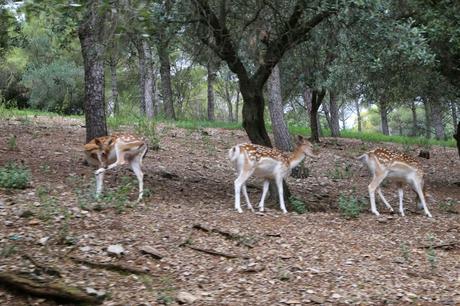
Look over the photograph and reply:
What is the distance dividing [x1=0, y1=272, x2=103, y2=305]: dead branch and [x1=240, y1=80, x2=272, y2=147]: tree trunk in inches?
249

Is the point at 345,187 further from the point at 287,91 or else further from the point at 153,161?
the point at 287,91

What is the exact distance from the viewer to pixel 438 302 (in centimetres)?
732

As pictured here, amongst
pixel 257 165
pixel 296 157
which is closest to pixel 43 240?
pixel 257 165

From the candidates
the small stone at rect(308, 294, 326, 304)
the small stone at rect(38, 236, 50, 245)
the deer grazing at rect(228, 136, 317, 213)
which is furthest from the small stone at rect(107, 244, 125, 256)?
the deer grazing at rect(228, 136, 317, 213)

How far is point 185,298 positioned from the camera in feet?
22.1

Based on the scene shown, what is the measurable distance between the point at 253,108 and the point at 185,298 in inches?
231

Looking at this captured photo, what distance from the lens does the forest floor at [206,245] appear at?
23.1 feet

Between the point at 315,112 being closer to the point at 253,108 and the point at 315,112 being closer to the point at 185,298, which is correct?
the point at 253,108

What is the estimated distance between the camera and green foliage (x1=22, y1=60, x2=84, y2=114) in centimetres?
3309

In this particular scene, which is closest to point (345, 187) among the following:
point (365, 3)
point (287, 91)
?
point (365, 3)

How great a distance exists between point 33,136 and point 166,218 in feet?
26.0

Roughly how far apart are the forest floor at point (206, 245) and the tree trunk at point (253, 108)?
4.61 feet

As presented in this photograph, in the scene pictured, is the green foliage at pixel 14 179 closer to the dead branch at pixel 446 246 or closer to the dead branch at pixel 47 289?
the dead branch at pixel 47 289

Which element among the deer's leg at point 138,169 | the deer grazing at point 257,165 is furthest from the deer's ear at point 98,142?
the deer grazing at point 257,165
